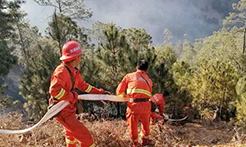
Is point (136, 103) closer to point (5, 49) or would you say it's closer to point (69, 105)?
point (69, 105)

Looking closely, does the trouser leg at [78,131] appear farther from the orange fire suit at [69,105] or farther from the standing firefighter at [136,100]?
the standing firefighter at [136,100]

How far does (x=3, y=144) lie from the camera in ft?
13.1

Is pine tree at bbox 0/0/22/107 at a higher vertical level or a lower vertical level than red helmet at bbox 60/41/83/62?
higher

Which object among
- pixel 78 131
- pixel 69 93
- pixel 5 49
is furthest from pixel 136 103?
pixel 5 49

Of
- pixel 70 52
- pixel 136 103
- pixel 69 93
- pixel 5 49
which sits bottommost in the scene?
pixel 136 103

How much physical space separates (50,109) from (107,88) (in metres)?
6.37

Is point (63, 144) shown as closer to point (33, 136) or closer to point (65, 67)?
point (33, 136)

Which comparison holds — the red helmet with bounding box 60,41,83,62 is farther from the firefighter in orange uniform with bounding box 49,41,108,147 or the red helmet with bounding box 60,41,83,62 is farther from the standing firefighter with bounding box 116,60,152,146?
the standing firefighter with bounding box 116,60,152,146

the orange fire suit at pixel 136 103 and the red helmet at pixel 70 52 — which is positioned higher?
the red helmet at pixel 70 52

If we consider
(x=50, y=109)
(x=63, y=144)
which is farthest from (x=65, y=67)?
(x=63, y=144)

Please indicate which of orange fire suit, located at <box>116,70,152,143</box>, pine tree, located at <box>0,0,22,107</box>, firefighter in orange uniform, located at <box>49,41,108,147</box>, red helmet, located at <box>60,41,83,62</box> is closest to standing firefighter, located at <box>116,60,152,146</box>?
orange fire suit, located at <box>116,70,152,143</box>

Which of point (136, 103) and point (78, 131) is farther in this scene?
point (136, 103)

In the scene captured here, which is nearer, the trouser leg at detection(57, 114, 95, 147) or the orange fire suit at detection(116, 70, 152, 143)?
the trouser leg at detection(57, 114, 95, 147)

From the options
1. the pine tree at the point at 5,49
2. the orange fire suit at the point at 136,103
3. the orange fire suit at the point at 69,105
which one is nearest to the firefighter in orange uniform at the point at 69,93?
the orange fire suit at the point at 69,105
